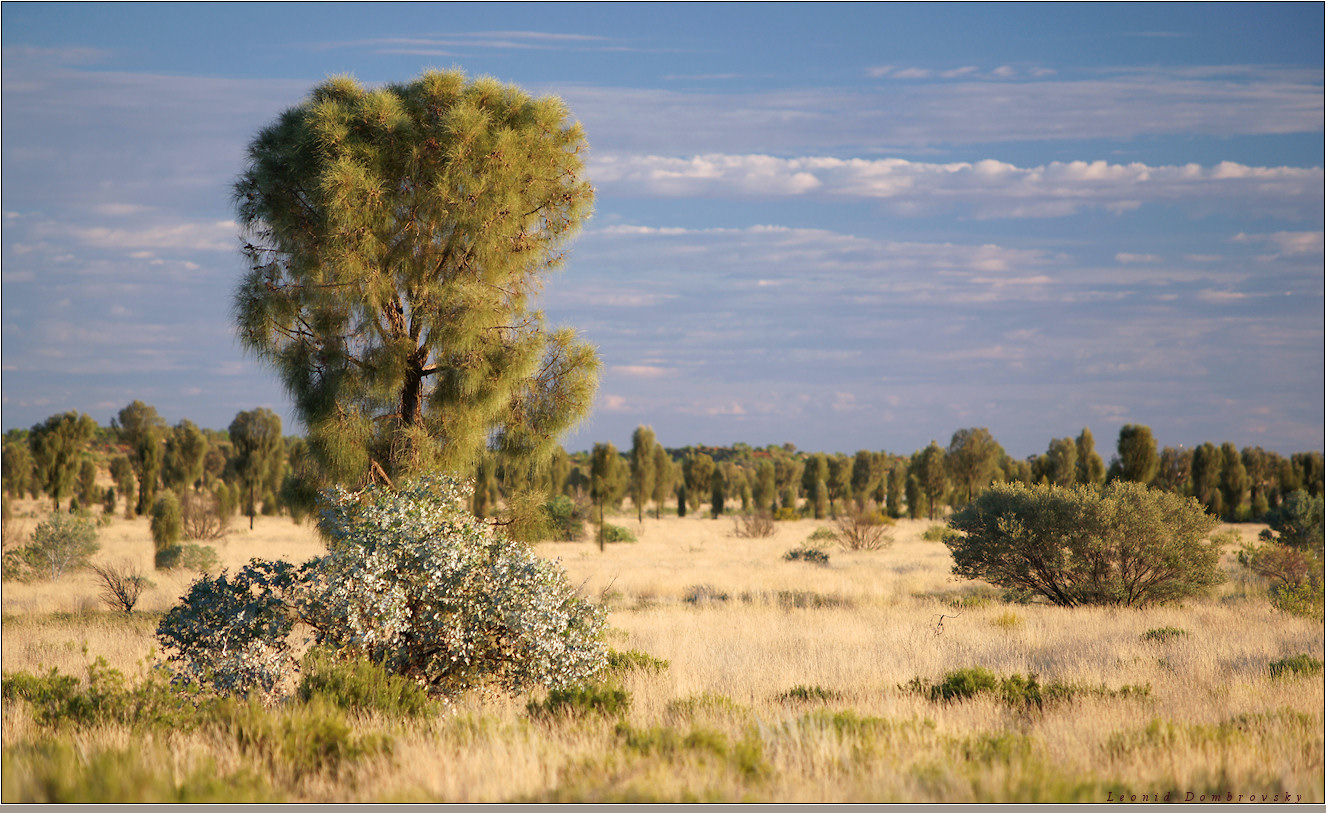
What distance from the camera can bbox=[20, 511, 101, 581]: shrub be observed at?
21656 mm

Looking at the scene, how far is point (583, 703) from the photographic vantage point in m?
6.75

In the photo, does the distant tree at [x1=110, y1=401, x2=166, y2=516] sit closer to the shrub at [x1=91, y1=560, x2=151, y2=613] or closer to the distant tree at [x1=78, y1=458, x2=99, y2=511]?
the distant tree at [x1=78, y1=458, x2=99, y2=511]

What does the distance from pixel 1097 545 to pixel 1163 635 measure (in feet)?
12.3

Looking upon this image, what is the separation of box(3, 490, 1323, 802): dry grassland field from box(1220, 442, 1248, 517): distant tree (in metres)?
50.0

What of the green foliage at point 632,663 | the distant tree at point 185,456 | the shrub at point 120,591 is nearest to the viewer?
the green foliage at point 632,663

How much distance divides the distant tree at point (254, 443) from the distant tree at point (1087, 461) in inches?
1809

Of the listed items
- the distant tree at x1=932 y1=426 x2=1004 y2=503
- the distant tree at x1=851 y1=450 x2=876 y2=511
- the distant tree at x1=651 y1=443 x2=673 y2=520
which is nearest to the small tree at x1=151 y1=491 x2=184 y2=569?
the distant tree at x1=651 y1=443 x2=673 y2=520

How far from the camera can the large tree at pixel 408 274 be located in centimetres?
936

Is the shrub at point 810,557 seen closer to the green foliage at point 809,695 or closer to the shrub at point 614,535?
the shrub at point 614,535

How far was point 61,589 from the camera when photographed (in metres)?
19.3

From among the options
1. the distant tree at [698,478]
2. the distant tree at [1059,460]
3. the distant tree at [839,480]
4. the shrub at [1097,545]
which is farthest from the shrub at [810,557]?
the distant tree at [698,478]

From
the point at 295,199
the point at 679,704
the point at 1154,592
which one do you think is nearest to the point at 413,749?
the point at 679,704

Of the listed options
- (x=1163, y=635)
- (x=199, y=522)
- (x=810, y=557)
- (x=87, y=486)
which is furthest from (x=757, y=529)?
(x=87, y=486)

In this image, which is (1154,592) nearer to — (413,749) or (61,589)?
(413,749)
